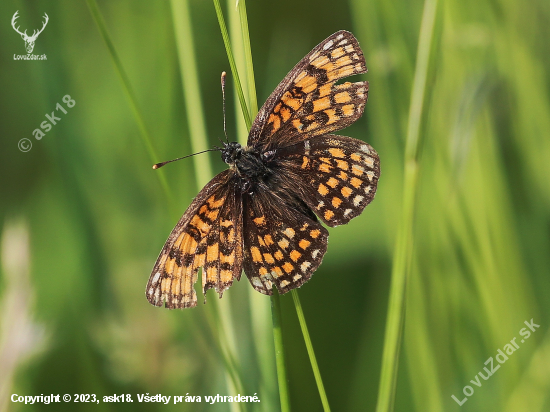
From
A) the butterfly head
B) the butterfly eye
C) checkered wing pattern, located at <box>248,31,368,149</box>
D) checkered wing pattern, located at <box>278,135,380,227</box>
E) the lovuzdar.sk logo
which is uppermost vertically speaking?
the lovuzdar.sk logo

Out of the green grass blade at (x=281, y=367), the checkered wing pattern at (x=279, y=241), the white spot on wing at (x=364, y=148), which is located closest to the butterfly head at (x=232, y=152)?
the checkered wing pattern at (x=279, y=241)

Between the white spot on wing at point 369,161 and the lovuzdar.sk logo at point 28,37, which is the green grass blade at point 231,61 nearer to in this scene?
the white spot on wing at point 369,161

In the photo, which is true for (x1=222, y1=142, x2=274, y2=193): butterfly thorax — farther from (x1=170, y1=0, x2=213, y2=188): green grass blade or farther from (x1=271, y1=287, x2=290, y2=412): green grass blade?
(x1=271, y1=287, x2=290, y2=412): green grass blade

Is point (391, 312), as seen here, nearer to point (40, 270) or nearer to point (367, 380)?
point (367, 380)

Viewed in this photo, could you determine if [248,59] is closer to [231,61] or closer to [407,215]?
[231,61]

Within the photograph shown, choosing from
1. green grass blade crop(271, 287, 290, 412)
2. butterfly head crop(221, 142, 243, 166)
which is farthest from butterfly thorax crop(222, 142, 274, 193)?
green grass blade crop(271, 287, 290, 412)

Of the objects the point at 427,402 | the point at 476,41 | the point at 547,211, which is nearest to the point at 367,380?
the point at 427,402

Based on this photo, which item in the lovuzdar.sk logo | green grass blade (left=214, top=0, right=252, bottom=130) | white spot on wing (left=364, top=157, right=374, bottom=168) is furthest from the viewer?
the lovuzdar.sk logo
